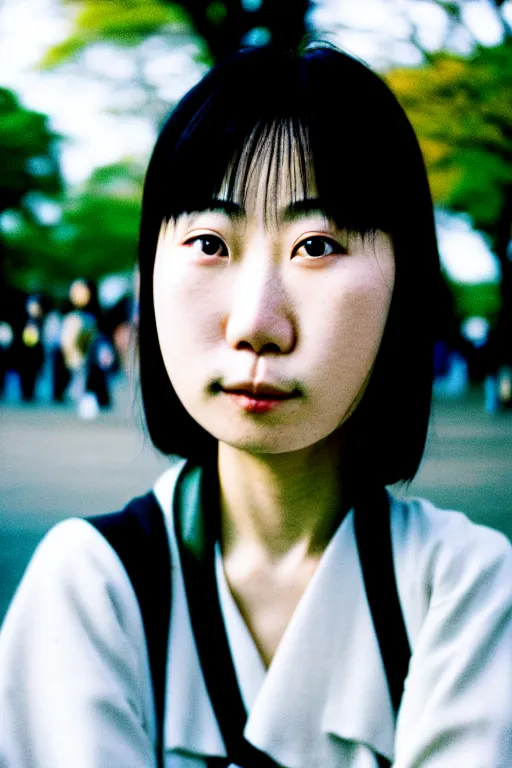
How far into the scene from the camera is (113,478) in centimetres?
177

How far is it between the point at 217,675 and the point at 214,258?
15.7 inches

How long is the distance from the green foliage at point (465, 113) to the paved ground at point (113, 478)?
453 mm

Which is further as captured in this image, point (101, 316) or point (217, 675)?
point (101, 316)

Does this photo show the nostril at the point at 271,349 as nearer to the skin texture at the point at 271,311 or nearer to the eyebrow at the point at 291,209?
the skin texture at the point at 271,311

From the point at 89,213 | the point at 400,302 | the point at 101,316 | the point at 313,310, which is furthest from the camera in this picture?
the point at 89,213

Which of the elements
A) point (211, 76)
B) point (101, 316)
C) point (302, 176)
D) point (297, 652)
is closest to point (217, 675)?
point (297, 652)

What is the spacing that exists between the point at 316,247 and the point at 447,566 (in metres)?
0.33

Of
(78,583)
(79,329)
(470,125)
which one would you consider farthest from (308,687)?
(79,329)

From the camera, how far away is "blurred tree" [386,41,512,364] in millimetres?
1207

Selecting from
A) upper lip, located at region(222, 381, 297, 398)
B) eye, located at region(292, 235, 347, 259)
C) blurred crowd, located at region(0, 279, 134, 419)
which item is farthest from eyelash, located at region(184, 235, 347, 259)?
blurred crowd, located at region(0, 279, 134, 419)

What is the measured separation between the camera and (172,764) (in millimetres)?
708

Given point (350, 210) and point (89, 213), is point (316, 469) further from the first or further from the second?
point (89, 213)

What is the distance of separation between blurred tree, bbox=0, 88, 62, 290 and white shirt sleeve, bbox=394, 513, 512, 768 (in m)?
0.92

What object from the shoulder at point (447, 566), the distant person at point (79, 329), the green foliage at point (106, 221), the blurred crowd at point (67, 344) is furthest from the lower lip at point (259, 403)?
the distant person at point (79, 329)
